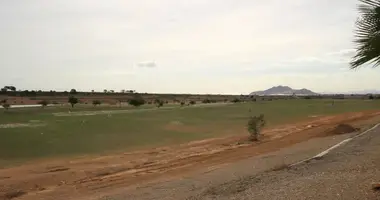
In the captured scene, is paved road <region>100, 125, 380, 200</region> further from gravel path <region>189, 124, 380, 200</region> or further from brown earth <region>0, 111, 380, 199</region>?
brown earth <region>0, 111, 380, 199</region>

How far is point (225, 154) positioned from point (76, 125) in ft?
64.2

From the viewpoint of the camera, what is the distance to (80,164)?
19141 millimetres

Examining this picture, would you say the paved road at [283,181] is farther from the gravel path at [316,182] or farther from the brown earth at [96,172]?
the brown earth at [96,172]

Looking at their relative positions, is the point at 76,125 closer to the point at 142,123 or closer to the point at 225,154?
the point at 142,123

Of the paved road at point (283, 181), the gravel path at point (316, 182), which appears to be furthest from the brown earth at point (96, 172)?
the gravel path at point (316, 182)

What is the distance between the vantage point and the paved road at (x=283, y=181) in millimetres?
8734

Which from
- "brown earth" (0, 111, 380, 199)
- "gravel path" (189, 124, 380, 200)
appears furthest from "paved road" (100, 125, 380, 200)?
"brown earth" (0, 111, 380, 199)

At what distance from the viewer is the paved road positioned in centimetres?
873

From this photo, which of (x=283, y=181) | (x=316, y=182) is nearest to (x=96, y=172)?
(x=283, y=181)

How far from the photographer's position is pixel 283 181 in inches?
406

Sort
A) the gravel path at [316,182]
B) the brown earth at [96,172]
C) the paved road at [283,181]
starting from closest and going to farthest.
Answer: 1. the gravel path at [316,182]
2. the paved road at [283,181]
3. the brown earth at [96,172]

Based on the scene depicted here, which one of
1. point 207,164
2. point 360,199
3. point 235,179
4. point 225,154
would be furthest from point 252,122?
point 360,199

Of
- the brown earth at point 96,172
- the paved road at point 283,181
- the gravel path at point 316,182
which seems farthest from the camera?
the brown earth at point 96,172

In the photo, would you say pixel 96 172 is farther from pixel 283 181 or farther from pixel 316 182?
pixel 316 182
